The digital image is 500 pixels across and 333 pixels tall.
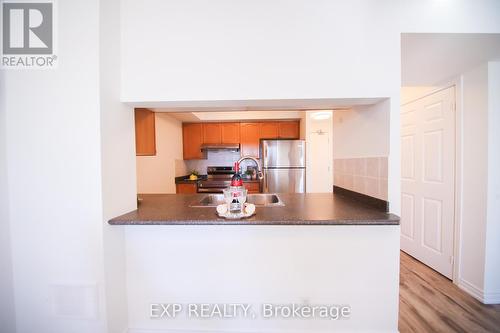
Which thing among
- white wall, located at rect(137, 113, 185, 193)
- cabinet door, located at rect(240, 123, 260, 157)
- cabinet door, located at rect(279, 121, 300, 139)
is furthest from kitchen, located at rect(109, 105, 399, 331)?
cabinet door, located at rect(240, 123, 260, 157)

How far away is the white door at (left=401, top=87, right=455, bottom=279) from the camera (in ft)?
6.40

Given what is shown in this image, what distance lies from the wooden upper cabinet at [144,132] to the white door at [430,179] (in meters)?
2.89

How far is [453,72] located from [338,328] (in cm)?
241

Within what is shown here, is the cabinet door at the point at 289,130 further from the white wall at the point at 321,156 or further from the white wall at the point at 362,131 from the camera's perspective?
the white wall at the point at 362,131

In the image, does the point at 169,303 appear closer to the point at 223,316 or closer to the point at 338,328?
the point at 223,316

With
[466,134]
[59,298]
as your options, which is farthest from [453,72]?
[59,298]

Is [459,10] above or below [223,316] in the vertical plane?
above

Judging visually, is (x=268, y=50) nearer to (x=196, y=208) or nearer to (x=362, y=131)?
(x=362, y=131)

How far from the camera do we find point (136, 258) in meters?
1.36

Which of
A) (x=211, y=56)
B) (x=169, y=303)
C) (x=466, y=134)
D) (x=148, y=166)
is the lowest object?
(x=169, y=303)

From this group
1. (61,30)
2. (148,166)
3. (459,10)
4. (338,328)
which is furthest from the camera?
(148,166)

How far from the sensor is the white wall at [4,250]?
110 centimetres

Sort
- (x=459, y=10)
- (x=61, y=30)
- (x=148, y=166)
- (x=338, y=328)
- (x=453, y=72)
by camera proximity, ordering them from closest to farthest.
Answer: (x=61, y=30) → (x=459, y=10) → (x=338, y=328) → (x=453, y=72) → (x=148, y=166)

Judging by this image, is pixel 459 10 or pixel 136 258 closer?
pixel 459 10
